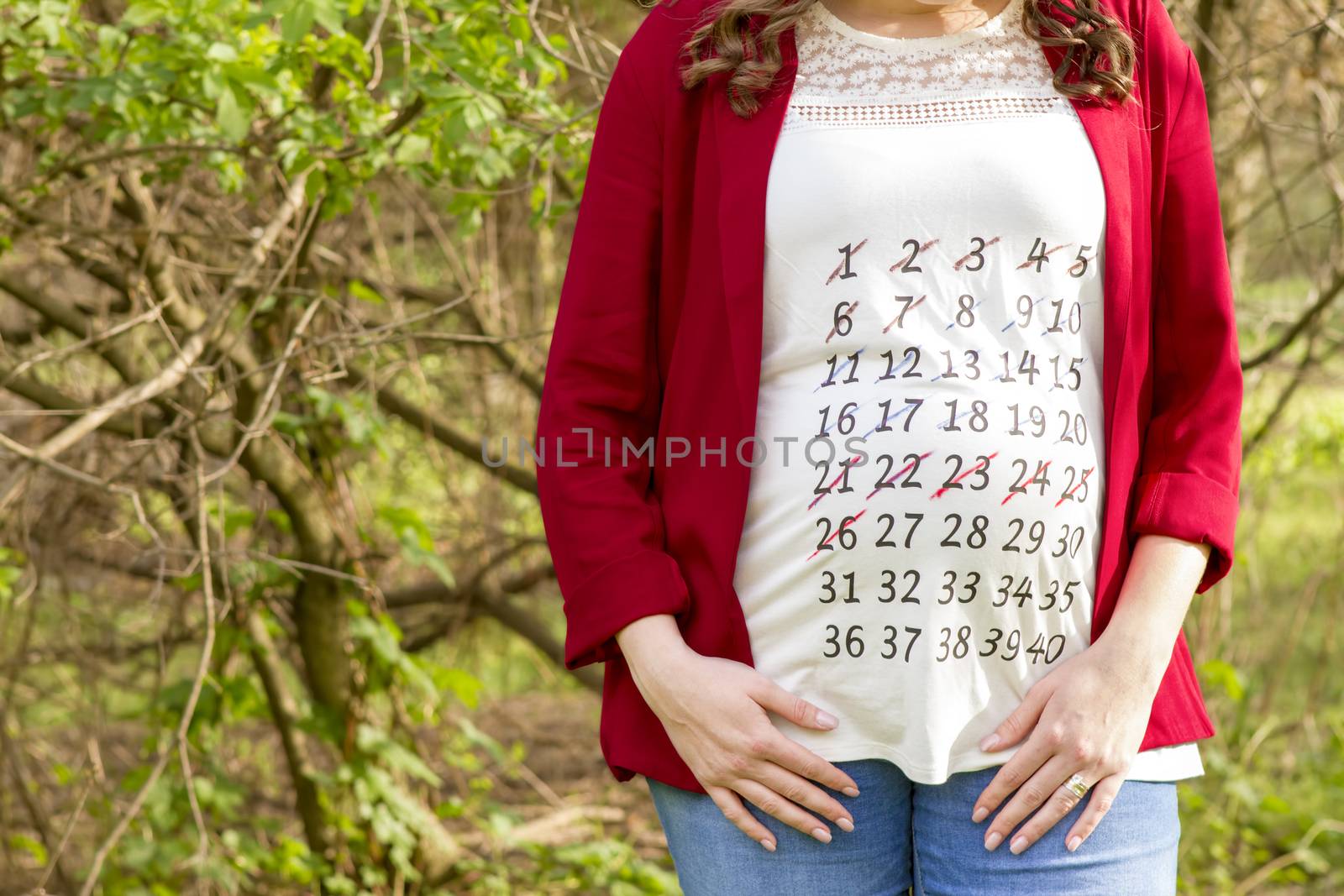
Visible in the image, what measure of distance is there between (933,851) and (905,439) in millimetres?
411

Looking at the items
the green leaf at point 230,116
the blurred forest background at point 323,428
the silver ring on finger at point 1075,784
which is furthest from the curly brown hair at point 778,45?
the green leaf at point 230,116

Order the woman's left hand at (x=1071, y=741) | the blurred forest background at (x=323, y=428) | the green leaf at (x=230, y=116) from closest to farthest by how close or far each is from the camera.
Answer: the woman's left hand at (x=1071, y=741) → the green leaf at (x=230, y=116) → the blurred forest background at (x=323, y=428)

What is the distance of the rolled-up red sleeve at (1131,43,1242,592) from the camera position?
47.3 inches

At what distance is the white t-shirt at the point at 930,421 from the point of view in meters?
1.16

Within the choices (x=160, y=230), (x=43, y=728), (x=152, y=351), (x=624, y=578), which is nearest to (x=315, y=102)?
(x=160, y=230)

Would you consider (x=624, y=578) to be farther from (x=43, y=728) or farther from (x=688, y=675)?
(x=43, y=728)

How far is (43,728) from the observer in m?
3.53

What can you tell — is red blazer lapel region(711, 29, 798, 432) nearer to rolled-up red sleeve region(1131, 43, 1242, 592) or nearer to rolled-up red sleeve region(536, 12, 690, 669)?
rolled-up red sleeve region(536, 12, 690, 669)

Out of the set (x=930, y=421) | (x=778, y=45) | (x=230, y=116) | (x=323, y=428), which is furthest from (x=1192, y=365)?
(x=323, y=428)

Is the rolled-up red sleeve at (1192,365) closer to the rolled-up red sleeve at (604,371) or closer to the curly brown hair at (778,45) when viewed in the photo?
the curly brown hair at (778,45)

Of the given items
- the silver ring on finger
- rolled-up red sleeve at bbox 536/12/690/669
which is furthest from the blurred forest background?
the silver ring on finger

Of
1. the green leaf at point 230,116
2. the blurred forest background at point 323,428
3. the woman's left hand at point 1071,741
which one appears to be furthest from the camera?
the blurred forest background at point 323,428

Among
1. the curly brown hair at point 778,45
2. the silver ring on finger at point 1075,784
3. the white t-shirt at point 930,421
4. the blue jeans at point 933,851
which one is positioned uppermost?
the curly brown hair at point 778,45

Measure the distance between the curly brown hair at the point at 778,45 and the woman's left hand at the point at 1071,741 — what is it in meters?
0.56
